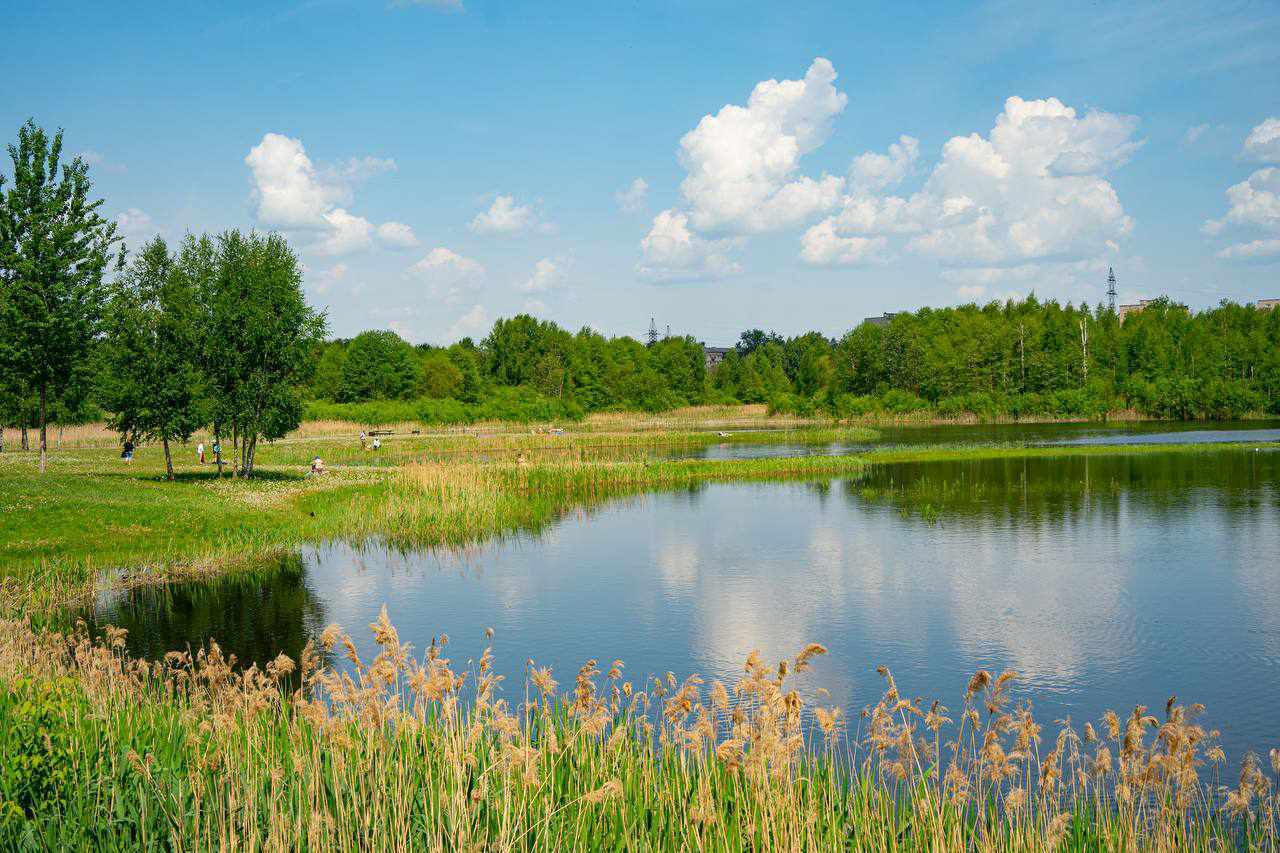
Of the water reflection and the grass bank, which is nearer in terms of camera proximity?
the water reflection

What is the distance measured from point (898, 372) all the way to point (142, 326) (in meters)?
91.9

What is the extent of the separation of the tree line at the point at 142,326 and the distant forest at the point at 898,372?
2016 inches

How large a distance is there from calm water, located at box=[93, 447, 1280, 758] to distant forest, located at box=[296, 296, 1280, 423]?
6702 centimetres

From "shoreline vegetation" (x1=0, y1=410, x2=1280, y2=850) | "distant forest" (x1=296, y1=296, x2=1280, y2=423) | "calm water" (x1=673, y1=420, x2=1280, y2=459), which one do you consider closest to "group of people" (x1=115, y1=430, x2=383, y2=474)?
"calm water" (x1=673, y1=420, x2=1280, y2=459)

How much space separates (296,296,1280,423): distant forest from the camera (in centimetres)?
9800

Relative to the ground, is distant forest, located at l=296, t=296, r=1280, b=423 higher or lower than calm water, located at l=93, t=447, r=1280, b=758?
higher

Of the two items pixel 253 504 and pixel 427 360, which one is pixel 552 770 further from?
pixel 427 360

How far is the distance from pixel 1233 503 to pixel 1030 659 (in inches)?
881

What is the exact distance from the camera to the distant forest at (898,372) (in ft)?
322

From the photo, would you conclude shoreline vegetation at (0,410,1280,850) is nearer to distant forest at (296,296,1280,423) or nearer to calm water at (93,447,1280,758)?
calm water at (93,447,1280,758)

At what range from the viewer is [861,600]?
66.7 feet

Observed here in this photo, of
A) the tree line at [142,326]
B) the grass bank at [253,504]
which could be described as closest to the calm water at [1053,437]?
the grass bank at [253,504]

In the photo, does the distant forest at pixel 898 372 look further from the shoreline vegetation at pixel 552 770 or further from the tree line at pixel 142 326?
the shoreline vegetation at pixel 552 770

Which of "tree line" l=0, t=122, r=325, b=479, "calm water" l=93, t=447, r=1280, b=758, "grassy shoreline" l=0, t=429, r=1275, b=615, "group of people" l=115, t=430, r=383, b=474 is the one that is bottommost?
"calm water" l=93, t=447, r=1280, b=758
